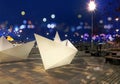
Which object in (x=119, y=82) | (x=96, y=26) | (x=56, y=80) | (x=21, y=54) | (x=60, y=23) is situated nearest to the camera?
(x=119, y=82)

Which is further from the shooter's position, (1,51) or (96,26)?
(96,26)

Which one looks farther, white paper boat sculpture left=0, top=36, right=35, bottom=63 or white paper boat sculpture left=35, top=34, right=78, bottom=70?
white paper boat sculpture left=0, top=36, right=35, bottom=63

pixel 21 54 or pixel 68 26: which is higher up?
pixel 68 26

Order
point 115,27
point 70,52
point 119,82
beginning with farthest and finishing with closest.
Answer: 1. point 115,27
2. point 70,52
3. point 119,82

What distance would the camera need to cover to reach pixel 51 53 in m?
18.4

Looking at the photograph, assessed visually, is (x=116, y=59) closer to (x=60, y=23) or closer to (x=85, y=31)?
(x=85, y=31)

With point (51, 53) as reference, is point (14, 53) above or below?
above

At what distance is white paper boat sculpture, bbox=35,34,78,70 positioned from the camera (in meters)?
17.9

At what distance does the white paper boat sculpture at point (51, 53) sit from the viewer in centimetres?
1791

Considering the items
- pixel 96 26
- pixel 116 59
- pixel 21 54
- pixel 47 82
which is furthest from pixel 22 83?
pixel 96 26

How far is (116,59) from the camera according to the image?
21.3 metres

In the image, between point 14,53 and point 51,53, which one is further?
point 14,53

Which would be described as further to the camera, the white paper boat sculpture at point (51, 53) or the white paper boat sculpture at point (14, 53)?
the white paper boat sculpture at point (14, 53)

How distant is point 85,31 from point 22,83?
98.8 metres
